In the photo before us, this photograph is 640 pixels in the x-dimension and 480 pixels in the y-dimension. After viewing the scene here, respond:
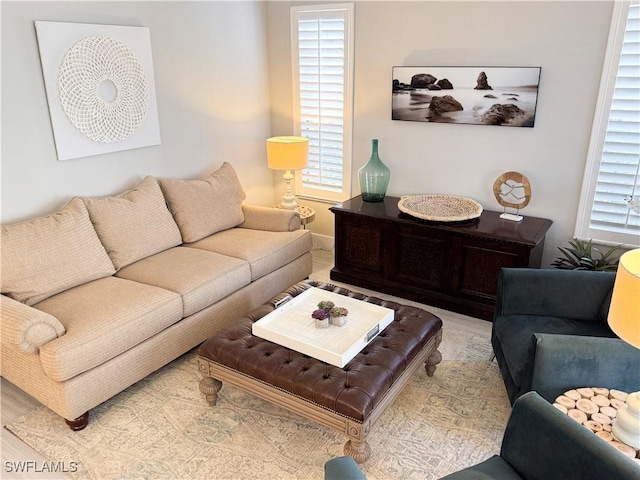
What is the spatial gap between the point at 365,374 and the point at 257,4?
3.61 meters

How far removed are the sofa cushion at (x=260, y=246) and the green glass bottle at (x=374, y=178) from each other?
638 mm

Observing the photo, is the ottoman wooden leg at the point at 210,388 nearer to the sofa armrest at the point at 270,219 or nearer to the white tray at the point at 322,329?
the white tray at the point at 322,329

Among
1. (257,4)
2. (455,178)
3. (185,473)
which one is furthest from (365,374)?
(257,4)

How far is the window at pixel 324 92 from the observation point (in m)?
4.27

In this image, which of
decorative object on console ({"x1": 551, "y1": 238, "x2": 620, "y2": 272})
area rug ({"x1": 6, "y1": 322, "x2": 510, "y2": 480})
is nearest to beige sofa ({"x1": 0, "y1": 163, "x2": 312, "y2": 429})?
area rug ({"x1": 6, "y1": 322, "x2": 510, "y2": 480})

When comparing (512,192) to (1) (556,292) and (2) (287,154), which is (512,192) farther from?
(2) (287,154)

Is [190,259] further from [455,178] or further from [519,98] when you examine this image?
[519,98]

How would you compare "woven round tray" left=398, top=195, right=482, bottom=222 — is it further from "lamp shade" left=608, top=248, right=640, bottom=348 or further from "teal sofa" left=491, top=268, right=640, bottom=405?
"lamp shade" left=608, top=248, right=640, bottom=348

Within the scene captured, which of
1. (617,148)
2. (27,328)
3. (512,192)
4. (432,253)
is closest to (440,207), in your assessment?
(432,253)

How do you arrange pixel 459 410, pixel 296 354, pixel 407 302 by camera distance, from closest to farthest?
pixel 296 354 → pixel 459 410 → pixel 407 302

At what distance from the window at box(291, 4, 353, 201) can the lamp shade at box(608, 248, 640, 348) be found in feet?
9.87

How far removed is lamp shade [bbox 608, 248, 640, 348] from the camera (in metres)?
1.67

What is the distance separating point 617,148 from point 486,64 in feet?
3.52

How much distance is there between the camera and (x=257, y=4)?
14.8 feet
